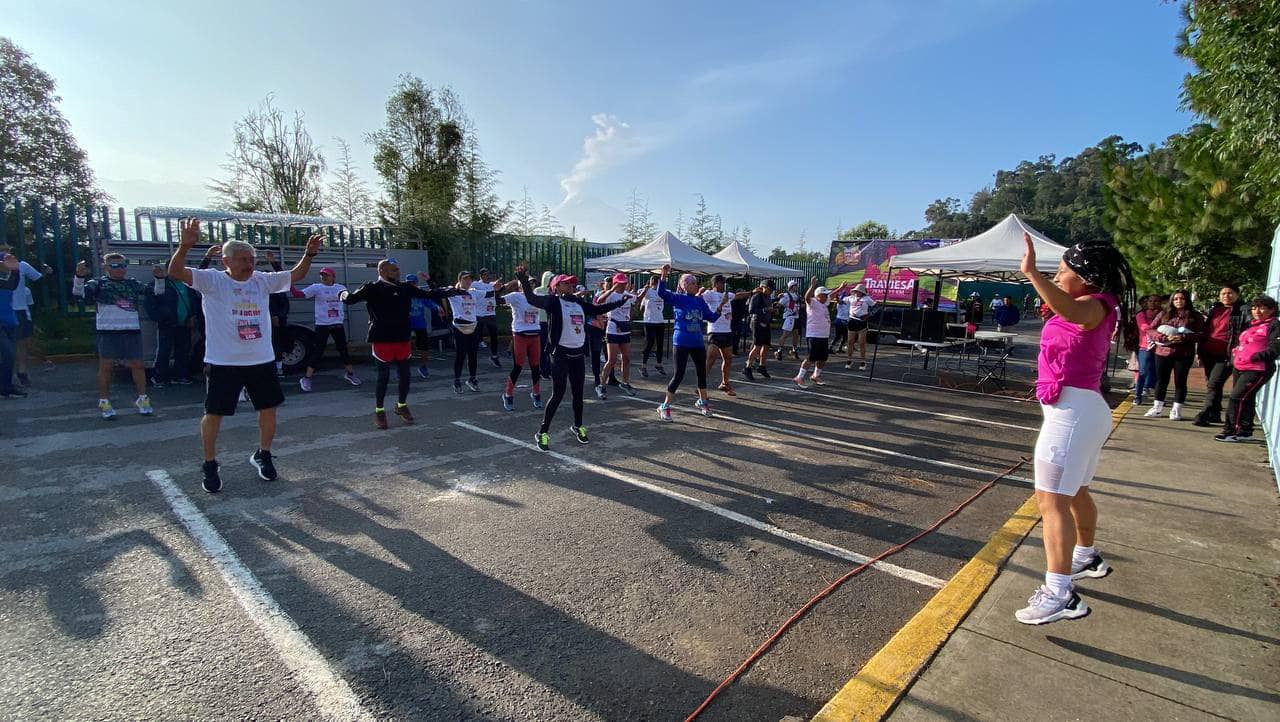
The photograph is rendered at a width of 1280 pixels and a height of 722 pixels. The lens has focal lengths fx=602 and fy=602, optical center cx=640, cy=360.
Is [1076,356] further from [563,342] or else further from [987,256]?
[987,256]

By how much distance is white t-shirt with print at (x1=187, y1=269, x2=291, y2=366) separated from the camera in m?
4.52

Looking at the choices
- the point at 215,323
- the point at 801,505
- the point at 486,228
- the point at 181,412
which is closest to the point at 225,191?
the point at 486,228

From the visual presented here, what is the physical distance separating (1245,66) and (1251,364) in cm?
310

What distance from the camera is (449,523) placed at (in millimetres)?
4246

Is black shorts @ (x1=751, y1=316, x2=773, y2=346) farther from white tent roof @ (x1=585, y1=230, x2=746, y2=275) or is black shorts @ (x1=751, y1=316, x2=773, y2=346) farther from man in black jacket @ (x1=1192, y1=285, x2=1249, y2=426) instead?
man in black jacket @ (x1=1192, y1=285, x2=1249, y2=426)

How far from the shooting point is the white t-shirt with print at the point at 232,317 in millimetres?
4516

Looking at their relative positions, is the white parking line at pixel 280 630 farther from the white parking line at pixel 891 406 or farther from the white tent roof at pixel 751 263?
the white tent roof at pixel 751 263

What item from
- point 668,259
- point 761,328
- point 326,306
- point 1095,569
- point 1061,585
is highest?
point 668,259

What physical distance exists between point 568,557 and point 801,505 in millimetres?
2034

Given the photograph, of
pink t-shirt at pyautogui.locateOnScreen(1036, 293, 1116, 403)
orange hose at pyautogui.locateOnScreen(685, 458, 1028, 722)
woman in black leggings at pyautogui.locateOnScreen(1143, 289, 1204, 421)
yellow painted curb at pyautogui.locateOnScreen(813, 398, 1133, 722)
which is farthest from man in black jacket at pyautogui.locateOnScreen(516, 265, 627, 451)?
woman in black leggings at pyautogui.locateOnScreen(1143, 289, 1204, 421)

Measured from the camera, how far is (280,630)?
2891 mm

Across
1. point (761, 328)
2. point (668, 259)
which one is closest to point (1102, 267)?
point (761, 328)

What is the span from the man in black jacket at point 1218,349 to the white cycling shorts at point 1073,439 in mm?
6950

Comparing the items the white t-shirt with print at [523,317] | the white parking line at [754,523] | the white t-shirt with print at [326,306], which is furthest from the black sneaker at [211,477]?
the white t-shirt with print at [326,306]
